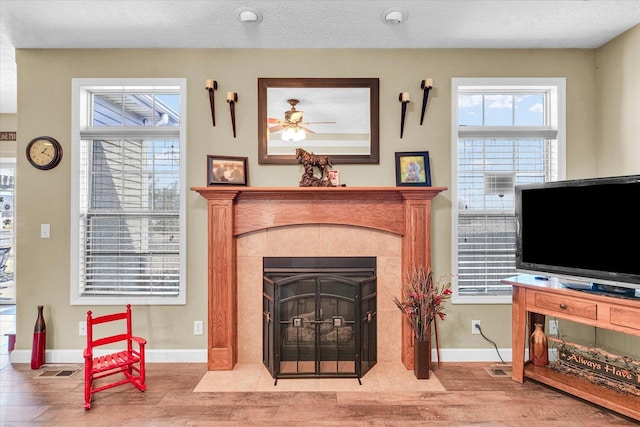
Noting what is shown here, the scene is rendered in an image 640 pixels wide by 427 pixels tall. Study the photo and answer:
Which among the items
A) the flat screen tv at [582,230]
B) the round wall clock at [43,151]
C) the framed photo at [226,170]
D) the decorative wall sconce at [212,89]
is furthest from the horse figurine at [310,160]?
the round wall clock at [43,151]

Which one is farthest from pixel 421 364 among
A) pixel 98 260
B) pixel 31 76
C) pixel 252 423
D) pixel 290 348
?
pixel 31 76

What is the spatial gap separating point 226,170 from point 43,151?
1.60 meters

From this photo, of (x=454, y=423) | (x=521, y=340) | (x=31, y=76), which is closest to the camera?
(x=454, y=423)

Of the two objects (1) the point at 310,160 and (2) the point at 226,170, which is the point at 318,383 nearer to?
(1) the point at 310,160

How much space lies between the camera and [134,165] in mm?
3066

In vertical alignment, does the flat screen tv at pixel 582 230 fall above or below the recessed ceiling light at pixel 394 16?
below

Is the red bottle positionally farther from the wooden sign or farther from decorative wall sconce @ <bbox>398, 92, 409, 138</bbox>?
the wooden sign

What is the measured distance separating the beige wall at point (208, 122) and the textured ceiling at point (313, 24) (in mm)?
99

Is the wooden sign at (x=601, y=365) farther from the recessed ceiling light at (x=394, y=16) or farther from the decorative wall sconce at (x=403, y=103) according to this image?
the recessed ceiling light at (x=394, y=16)

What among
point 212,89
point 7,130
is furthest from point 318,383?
point 7,130

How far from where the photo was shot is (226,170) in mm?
2900

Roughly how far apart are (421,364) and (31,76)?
4.00 meters

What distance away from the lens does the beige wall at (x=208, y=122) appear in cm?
299

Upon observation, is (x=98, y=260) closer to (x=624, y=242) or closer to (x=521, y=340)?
(x=521, y=340)
